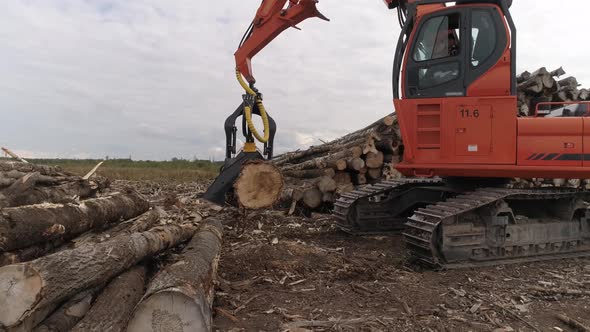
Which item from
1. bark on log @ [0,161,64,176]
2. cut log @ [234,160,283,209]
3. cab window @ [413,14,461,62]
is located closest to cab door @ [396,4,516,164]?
cab window @ [413,14,461,62]

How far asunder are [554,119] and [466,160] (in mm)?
1255

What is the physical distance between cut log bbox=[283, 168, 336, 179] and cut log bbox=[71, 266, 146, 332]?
5.45 m

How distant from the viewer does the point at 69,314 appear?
11.2 feet

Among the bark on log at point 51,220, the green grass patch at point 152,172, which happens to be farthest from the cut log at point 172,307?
the green grass patch at point 152,172

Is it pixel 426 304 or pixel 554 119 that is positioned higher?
pixel 554 119

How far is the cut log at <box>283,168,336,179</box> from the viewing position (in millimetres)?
9109

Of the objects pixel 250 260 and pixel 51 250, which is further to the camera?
pixel 250 260

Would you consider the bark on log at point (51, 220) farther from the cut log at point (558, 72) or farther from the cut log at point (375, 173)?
the cut log at point (558, 72)

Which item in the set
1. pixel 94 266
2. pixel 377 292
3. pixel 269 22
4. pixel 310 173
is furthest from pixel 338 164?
pixel 94 266

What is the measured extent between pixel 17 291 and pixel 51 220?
5.06 feet

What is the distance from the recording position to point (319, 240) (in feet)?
22.8

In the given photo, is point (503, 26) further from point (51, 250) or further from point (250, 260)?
point (51, 250)

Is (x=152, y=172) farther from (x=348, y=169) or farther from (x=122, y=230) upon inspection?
(x=122, y=230)

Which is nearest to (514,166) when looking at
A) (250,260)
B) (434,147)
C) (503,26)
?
(434,147)
